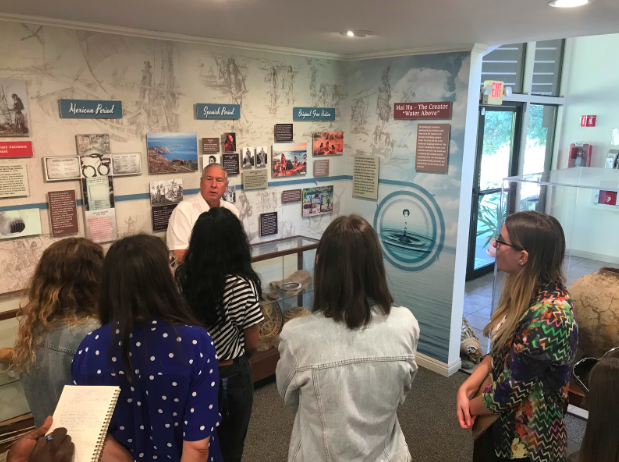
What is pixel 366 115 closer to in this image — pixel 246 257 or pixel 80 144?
pixel 80 144

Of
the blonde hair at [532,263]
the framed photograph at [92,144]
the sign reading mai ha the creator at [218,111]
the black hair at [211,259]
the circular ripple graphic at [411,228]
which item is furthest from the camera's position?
the circular ripple graphic at [411,228]

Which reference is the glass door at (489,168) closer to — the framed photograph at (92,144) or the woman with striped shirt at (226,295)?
the framed photograph at (92,144)

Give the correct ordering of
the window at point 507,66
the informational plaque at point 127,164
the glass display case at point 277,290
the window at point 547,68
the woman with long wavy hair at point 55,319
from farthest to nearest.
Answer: the window at point 547,68
the window at point 507,66
the glass display case at point 277,290
the informational plaque at point 127,164
the woman with long wavy hair at point 55,319

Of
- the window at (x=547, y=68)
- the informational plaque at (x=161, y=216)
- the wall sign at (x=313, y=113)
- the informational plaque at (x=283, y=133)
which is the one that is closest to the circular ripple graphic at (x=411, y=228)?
the wall sign at (x=313, y=113)

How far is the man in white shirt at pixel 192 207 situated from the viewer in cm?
316

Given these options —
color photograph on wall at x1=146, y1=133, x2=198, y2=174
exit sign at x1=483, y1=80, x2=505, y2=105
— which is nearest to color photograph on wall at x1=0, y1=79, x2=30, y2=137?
color photograph on wall at x1=146, y1=133, x2=198, y2=174

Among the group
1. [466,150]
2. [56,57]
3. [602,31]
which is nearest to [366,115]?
[466,150]

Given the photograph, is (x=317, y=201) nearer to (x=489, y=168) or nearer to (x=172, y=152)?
(x=172, y=152)

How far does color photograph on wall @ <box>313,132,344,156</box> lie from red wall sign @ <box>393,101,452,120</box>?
59cm

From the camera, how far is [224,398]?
6.04 ft

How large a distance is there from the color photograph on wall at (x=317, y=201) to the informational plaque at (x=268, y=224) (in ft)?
1.13

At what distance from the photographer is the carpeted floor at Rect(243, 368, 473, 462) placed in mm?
2818

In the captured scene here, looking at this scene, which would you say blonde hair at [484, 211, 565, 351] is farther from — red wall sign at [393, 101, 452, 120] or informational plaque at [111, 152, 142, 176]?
informational plaque at [111, 152, 142, 176]

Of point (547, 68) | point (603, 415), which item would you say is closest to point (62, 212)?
point (603, 415)
